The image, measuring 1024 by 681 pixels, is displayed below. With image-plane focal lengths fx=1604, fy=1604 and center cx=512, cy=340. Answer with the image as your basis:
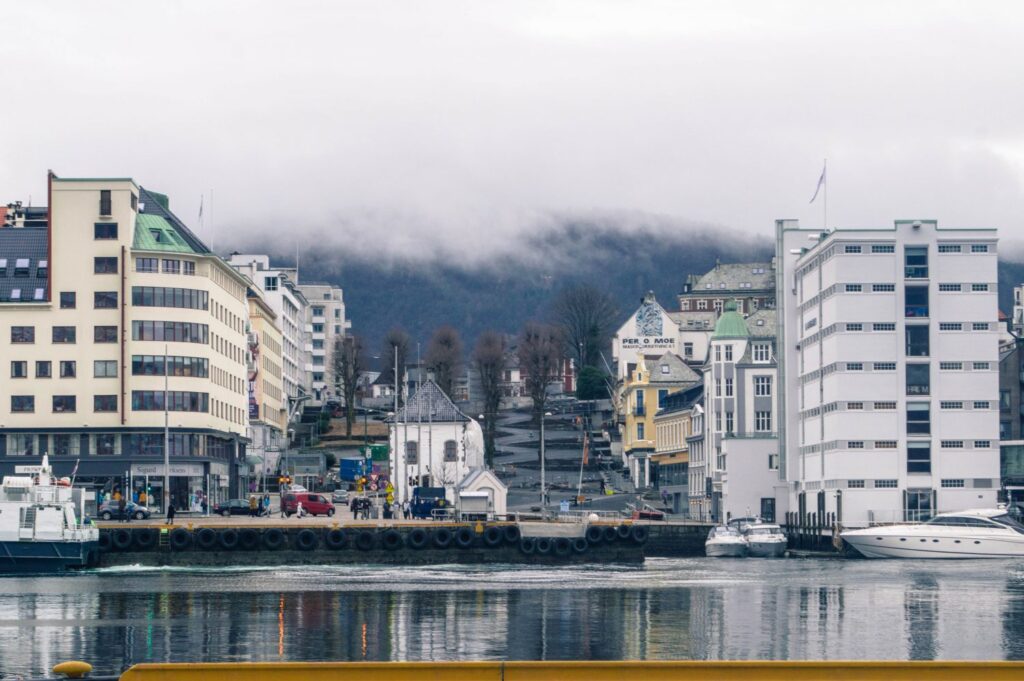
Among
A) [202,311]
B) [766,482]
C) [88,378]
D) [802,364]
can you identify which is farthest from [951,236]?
[88,378]

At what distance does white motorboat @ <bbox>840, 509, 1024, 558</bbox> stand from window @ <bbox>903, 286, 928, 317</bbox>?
1946cm

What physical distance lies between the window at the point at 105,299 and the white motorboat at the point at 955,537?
62.3 m

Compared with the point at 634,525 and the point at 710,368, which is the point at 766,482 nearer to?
the point at 710,368

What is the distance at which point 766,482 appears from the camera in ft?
522

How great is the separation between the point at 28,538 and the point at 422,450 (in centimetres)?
8667

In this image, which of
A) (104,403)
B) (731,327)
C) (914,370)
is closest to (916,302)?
(914,370)

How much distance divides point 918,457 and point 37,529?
74.1 m

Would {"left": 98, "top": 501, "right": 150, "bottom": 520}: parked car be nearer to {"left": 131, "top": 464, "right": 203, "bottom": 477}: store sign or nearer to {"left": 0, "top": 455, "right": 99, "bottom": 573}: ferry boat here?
{"left": 131, "top": 464, "right": 203, "bottom": 477}: store sign

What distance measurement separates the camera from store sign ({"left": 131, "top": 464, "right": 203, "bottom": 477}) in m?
130

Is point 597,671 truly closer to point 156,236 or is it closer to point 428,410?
point 156,236

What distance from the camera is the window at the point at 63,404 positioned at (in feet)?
426

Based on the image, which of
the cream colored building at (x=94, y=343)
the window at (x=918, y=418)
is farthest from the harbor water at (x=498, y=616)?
the window at (x=918, y=418)

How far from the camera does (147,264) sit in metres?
131

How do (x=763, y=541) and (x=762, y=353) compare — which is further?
(x=762, y=353)
